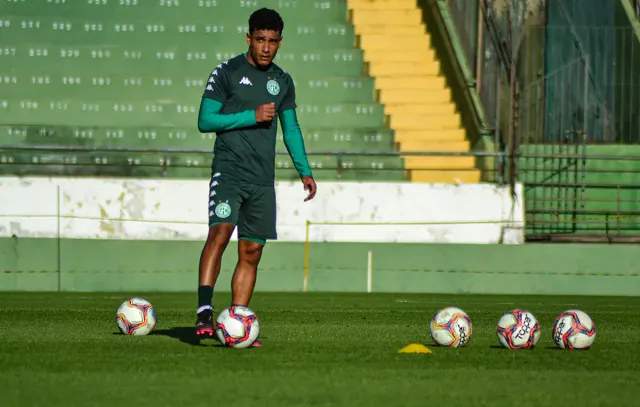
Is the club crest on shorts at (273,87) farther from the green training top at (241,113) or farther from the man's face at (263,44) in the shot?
the man's face at (263,44)

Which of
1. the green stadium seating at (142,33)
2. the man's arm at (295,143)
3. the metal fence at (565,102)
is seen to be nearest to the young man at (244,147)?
the man's arm at (295,143)

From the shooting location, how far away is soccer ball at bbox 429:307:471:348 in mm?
7484

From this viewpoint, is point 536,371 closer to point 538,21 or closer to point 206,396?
point 206,396

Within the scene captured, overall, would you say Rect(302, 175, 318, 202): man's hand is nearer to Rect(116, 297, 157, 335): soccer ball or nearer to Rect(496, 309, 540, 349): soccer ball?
Rect(116, 297, 157, 335): soccer ball

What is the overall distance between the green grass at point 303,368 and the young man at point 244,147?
20.2 inches

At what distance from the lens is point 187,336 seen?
8.03m

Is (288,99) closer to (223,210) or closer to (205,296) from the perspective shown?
(223,210)

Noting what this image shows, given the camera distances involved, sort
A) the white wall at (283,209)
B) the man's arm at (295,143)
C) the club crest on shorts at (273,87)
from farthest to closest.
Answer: the white wall at (283,209), the man's arm at (295,143), the club crest on shorts at (273,87)

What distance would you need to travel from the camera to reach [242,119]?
24.8ft

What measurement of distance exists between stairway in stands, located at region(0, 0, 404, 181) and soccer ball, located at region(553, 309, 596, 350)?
10466 mm

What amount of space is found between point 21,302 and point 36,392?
794 centimetres

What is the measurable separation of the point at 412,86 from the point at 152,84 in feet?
13.3

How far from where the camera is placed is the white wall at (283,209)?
1745cm

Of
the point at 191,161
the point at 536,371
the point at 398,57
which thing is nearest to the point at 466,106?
the point at 398,57
